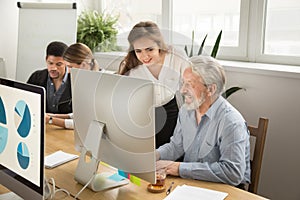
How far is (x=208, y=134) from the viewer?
171 cm

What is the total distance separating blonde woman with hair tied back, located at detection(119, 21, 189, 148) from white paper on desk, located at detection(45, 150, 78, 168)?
1.44ft

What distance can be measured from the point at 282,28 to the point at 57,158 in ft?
5.43

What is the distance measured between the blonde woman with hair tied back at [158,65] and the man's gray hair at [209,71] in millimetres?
50

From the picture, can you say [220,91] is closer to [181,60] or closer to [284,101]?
[181,60]

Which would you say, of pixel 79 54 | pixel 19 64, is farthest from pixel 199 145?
pixel 19 64

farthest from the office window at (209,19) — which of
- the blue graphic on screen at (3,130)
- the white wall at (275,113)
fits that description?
the blue graphic on screen at (3,130)

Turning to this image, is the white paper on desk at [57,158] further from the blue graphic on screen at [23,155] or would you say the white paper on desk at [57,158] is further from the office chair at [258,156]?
the office chair at [258,156]

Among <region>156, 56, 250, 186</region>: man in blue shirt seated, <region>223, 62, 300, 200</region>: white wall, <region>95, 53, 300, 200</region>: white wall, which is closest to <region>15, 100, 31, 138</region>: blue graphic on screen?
<region>156, 56, 250, 186</region>: man in blue shirt seated

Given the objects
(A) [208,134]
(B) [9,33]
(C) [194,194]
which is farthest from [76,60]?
(B) [9,33]

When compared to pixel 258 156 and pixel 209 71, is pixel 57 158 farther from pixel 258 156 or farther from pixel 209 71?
pixel 258 156

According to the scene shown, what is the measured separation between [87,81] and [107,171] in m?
0.40

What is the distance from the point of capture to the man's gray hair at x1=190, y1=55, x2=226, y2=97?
1713mm

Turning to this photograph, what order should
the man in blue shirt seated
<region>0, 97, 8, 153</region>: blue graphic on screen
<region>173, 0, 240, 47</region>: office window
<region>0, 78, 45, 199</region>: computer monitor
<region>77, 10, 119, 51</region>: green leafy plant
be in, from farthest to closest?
<region>77, 10, 119, 51</region>: green leafy plant, <region>173, 0, 240, 47</region>: office window, the man in blue shirt seated, <region>0, 97, 8, 153</region>: blue graphic on screen, <region>0, 78, 45, 199</region>: computer monitor

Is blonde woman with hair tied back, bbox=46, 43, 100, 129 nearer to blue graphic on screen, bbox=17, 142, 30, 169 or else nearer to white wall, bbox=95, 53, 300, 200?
white wall, bbox=95, 53, 300, 200
